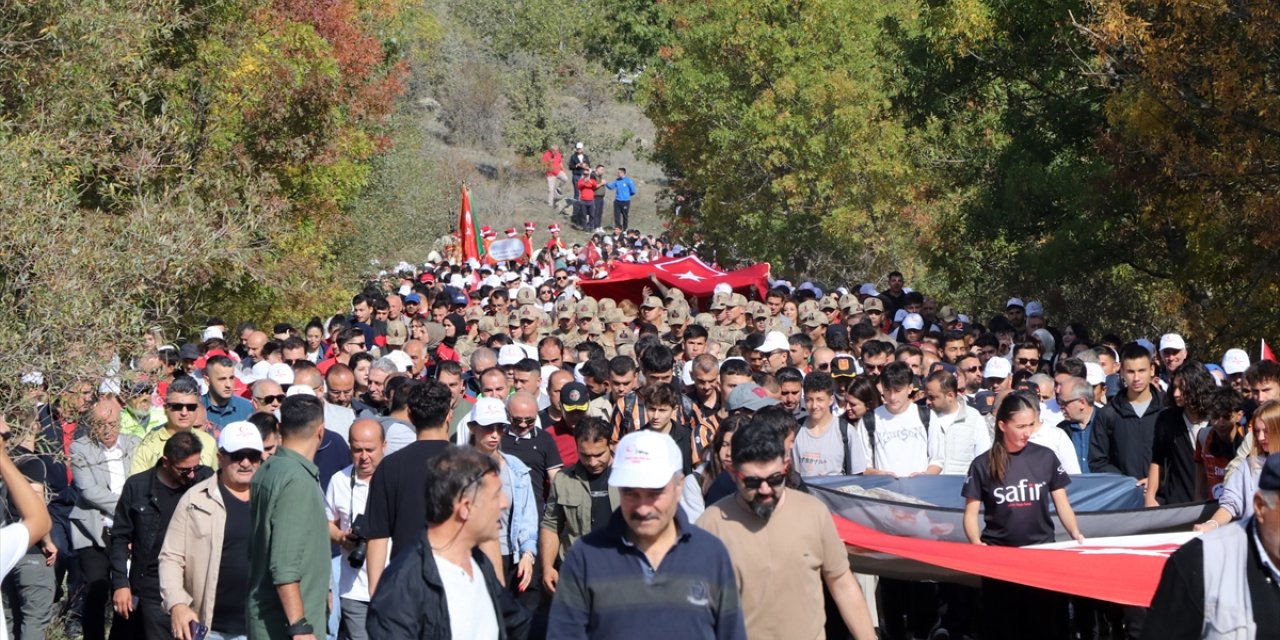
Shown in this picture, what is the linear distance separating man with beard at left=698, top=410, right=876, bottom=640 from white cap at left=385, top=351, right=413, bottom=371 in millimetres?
7654

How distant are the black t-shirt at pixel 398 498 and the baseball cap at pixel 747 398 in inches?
105

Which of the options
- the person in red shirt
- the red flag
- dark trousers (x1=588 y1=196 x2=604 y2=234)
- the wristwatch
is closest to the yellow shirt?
the wristwatch

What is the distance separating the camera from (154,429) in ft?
34.3

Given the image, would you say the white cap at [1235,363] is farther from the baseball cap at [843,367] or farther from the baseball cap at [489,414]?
the baseball cap at [489,414]

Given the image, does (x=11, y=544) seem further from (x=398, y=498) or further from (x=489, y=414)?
A: (x=489, y=414)

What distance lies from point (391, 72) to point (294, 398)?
115 ft

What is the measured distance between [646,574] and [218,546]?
3054 mm

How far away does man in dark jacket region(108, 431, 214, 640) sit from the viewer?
28.1 feet

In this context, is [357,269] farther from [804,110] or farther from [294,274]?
[294,274]

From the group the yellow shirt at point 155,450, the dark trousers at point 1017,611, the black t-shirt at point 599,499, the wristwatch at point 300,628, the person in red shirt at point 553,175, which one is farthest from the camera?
the person in red shirt at point 553,175

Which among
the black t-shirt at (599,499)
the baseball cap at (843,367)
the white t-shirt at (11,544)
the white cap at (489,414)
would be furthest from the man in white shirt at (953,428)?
the white t-shirt at (11,544)

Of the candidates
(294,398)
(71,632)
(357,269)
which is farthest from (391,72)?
(294,398)

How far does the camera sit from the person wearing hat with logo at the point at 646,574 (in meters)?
5.41

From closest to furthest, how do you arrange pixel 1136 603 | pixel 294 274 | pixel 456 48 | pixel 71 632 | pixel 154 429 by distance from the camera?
pixel 1136 603 < pixel 154 429 < pixel 71 632 < pixel 294 274 < pixel 456 48
